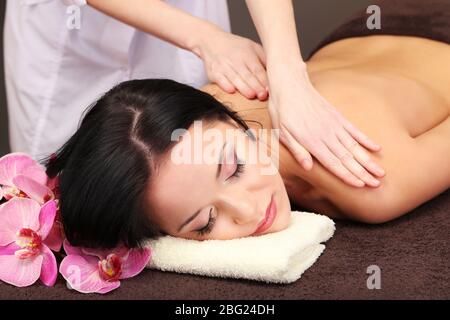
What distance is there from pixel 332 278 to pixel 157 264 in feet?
1.01

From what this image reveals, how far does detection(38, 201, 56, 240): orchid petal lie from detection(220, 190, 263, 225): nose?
0.29 metres

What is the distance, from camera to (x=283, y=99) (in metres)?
1.38

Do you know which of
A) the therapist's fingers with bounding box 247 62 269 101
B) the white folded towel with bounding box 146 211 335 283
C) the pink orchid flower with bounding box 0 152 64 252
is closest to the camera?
the white folded towel with bounding box 146 211 335 283

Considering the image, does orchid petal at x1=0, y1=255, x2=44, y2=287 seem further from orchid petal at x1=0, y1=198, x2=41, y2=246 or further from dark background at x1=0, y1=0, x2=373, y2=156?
dark background at x1=0, y1=0, x2=373, y2=156

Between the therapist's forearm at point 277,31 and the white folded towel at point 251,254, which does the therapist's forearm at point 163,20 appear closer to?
the therapist's forearm at point 277,31

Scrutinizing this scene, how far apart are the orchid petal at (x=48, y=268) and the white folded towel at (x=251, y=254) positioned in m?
0.17

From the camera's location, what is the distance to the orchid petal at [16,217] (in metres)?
1.21

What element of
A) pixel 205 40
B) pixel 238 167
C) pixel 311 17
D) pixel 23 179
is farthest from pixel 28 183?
pixel 311 17

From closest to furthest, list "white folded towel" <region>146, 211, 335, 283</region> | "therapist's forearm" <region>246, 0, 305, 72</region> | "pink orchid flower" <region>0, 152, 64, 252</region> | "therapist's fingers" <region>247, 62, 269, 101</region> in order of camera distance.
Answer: "white folded towel" <region>146, 211, 335, 283</region>
"pink orchid flower" <region>0, 152, 64, 252</region>
"therapist's forearm" <region>246, 0, 305, 72</region>
"therapist's fingers" <region>247, 62, 269, 101</region>

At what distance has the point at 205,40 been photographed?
1540 mm

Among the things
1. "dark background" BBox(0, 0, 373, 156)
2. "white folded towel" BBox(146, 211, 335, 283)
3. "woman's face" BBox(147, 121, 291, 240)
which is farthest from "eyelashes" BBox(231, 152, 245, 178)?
"dark background" BBox(0, 0, 373, 156)

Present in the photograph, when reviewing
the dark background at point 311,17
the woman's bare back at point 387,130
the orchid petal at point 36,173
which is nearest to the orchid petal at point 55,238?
the orchid petal at point 36,173

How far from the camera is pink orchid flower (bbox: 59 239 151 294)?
1185 millimetres
